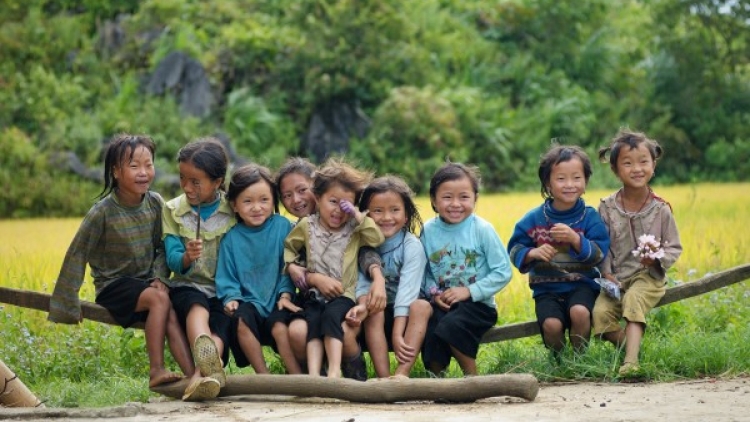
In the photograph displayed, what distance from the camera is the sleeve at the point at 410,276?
5809 millimetres

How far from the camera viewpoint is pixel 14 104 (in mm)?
13047

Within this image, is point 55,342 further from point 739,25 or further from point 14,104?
point 739,25

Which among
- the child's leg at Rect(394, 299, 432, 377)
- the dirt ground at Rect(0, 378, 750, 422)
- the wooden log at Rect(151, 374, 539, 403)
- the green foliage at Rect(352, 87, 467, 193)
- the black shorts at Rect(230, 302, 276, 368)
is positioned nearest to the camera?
the dirt ground at Rect(0, 378, 750, 422)

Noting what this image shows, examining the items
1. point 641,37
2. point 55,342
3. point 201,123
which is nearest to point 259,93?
point 201,123

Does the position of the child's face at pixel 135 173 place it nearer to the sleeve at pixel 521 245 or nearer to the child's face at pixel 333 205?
the child's face at pixel 333 205

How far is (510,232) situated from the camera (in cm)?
945

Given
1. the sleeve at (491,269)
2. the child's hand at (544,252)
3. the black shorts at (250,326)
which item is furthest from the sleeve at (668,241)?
the black shorts at (250,326)

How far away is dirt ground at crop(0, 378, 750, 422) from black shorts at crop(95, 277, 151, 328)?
512mm

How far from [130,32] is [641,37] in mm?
7133

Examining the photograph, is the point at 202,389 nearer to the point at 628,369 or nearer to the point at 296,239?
the point at 296,239

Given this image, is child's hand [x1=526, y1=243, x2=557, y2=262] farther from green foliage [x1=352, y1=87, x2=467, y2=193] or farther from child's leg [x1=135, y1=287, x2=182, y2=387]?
green foliage [x1=352, y1=87, x2=467, y2=193]

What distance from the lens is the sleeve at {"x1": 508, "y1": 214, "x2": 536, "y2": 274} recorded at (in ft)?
19.5

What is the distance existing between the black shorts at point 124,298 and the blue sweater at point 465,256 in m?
1.44

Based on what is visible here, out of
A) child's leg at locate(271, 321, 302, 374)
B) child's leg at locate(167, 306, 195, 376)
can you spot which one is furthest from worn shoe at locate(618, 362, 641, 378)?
child's leg at locate(167, 306, 195, 376)
